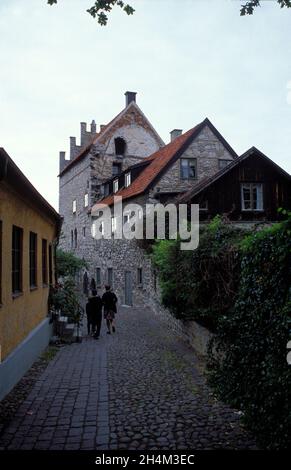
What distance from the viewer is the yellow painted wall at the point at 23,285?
683 centimetres

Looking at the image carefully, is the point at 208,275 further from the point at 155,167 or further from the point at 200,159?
the point at 155,167

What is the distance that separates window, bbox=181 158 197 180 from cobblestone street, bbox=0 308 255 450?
46.1 ft

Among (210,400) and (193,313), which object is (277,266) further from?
(193,313)

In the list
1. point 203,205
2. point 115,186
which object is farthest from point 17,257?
point 115,186

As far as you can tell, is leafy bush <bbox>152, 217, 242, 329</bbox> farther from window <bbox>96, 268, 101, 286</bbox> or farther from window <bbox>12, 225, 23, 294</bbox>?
window <bbox>96, 268, 101, 286</bbox>

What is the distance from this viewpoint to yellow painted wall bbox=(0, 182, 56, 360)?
269 inches

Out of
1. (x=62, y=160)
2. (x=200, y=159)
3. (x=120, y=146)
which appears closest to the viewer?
(x=200, y=159)

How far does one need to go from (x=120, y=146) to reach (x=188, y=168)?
33.3 feet

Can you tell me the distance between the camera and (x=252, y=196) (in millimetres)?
20672

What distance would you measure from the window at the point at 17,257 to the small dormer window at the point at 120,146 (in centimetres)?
2352

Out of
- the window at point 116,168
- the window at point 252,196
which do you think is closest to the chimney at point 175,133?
the window at point 116,168

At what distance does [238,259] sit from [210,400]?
2437 mm

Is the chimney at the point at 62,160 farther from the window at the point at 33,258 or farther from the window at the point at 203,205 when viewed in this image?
the window at the point at 33,258

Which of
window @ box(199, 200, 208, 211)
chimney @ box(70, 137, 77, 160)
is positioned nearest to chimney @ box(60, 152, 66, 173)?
chimney @ box(70, 137, 77, 160)
